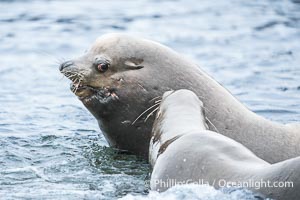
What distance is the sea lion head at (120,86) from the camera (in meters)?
11.0

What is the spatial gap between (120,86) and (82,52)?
7.02 meters

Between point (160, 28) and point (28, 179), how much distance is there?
9848 mm

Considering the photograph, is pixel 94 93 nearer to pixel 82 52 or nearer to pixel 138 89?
pixel 138 89

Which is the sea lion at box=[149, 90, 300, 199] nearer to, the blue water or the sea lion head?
the blue water

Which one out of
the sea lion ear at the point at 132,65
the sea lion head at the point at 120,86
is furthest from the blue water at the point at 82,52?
the sea lion ear at the point at 132,65

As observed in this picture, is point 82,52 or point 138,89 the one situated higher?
point 138,89

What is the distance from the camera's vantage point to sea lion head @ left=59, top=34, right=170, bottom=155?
11.0 m

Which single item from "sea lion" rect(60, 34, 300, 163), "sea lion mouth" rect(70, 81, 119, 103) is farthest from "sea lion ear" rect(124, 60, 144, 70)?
"sea lion mouth" rect(70, 81, 119, 103)

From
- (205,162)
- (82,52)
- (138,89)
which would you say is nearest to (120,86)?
(138,89)

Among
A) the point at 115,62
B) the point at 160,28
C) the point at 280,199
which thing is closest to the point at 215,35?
the point at 160,28

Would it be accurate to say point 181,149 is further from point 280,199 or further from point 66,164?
point 66,164

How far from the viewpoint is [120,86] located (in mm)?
11055

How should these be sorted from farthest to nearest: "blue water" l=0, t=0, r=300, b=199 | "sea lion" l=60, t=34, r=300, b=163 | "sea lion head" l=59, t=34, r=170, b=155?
"sea lion head" l=59, t=34, r=170, b=155 < "sea lion" l=60, t=34, r=300, b=163 < "blue water" l=0, t=0, r=300, b=199

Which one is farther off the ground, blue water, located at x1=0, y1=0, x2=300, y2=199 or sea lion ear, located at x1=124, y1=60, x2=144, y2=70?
sea lion ear, located at x1=124, y1=60, x2=144, y2=70
